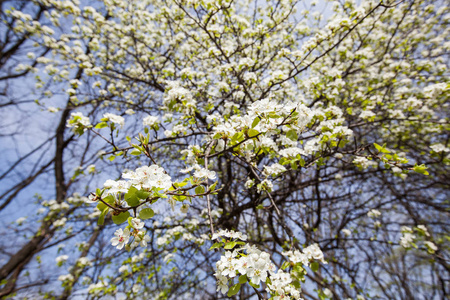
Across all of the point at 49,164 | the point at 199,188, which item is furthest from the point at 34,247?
the point at 199,188

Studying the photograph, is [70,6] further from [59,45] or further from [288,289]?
[288,289]

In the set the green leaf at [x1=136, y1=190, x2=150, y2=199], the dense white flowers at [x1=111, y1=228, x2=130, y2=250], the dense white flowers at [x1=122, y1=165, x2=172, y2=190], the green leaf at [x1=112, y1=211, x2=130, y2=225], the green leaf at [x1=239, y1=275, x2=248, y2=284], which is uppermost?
the dense white flowers at [x1=122, y1=165, x2=172, y2=190]

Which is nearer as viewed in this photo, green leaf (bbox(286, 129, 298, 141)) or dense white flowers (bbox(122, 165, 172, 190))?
dense white flowers (bbox(122, 165, 172, 190))

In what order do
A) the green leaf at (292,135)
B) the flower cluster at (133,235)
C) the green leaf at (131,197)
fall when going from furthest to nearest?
the green leaf at (292,135)
the flower cluster at (133,235)
the green leaf at (131,197)

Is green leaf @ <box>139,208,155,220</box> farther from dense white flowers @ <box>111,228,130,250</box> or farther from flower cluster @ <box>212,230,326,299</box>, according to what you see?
flower cluster @ <box>212,230,326,299</box>

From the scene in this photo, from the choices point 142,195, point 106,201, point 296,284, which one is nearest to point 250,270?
point 296,284

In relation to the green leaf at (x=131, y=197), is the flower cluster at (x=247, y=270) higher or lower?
lower

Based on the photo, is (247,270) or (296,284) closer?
(247,270)

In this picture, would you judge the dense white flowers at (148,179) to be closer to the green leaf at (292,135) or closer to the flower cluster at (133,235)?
the flower cluster at (133,235)

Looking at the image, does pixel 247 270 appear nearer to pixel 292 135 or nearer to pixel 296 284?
pixel 296 284

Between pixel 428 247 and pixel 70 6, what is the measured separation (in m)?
7.74

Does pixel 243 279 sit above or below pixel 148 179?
below

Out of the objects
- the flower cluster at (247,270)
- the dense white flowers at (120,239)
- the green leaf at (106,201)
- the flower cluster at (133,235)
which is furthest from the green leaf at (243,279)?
the green leaf at (106,201)

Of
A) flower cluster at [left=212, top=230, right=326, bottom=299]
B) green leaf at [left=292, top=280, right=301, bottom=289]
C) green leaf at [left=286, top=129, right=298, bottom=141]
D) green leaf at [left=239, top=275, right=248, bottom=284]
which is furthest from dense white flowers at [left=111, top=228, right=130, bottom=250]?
green leaf at [left=292, top=280, right=301, bottom=289]
